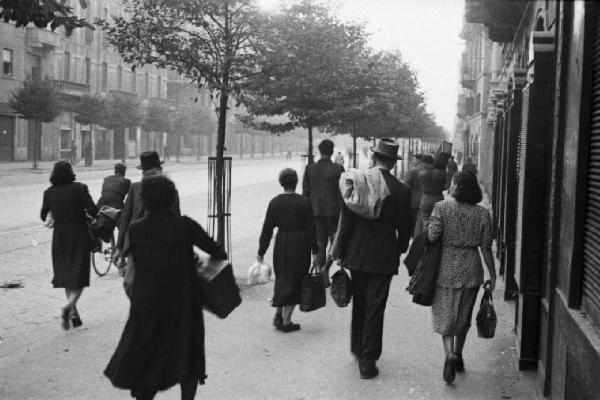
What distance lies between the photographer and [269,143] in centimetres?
9981

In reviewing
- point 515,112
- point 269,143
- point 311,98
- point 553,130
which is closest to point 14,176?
point 311,98

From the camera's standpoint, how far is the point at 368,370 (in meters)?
5.85

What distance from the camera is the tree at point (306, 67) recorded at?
10938 millimetres

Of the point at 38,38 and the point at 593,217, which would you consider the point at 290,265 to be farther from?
the point at 38,38

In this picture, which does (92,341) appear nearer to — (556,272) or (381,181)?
(381,181)

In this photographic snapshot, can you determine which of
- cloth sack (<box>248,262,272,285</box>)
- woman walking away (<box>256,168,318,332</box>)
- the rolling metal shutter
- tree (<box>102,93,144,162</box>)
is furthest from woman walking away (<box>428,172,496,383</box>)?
tree (<box>102,93,144,162</box>)

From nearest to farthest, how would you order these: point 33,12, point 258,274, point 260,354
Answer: point 260,354 < point 33,12 < point 258,274

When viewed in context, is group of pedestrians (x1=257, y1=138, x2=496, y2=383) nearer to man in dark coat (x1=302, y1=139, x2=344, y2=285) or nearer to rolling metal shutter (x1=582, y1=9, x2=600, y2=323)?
rolling metal shutter (x1=582, y1=9, x2=600, y2=323)

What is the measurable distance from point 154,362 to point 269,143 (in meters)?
95.7

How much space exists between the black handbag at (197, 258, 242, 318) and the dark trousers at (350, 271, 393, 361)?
162 centimetres

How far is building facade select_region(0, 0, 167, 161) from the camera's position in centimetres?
4141

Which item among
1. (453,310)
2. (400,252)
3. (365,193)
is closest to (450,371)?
(453,310)

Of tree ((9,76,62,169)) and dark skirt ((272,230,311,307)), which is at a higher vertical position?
tree ((9,76,62,169))

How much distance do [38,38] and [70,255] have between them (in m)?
38.4
